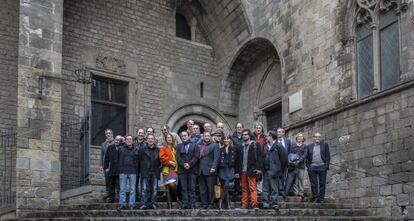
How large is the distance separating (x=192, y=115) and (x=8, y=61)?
5774 mm

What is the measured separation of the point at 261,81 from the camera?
A: 17078mm

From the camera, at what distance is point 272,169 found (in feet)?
33.5

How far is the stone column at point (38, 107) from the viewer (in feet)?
39.1

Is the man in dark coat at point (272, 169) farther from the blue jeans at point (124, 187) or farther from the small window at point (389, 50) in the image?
the small window at point (389, 50)

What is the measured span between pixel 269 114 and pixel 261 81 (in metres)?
1.00

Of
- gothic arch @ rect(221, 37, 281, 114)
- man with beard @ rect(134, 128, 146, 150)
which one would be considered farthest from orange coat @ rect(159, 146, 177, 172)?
gothic arch @ rect(221, 37, 281, 114)

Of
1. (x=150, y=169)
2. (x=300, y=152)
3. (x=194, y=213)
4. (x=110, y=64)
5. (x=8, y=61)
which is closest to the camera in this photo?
(x=194, y=213)

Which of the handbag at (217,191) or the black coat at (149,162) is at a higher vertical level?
the black coat at (149,162)

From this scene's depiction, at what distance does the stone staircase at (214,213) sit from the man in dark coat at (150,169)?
327mm

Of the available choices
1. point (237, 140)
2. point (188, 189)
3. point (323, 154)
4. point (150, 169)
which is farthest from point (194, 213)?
point (323, 154)

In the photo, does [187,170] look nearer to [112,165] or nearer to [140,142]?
[140,142]

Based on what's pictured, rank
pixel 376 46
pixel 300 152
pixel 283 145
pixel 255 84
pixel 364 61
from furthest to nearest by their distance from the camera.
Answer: pixel 255 84
pixel 364 61
pixel 376 46
pixel 300 152
pixel 283 145

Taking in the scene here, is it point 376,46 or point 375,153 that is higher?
point 376,46

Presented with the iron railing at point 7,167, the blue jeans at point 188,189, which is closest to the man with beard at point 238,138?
the blue jeans at point 188,189
